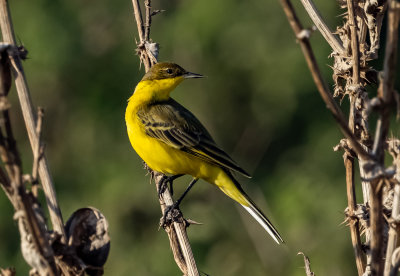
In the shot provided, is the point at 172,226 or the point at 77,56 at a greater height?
the point at 172,226

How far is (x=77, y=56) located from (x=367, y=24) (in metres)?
6.76

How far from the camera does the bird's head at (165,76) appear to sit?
208 inches

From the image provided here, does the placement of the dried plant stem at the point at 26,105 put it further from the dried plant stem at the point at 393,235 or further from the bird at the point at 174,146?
the bird at the point at 174,146

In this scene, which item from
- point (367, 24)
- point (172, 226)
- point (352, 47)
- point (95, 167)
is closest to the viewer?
point (352, 47)

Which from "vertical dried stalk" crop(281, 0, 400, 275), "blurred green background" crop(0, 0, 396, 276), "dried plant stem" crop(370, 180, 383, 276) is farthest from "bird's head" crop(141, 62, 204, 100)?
"dried plant stem" crop(370, 180, 383, 276)

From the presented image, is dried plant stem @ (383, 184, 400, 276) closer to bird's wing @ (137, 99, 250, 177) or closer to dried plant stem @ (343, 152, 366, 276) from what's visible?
dried plant stem @ (343, 152, 366, 276)

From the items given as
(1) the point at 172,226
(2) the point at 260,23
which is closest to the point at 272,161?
(2) the point at 260,23

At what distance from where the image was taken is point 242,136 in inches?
384

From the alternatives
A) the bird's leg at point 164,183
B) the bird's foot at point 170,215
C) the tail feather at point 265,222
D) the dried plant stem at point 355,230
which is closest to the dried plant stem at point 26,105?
the dried plant stem at point 355,230

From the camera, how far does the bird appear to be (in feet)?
16.6

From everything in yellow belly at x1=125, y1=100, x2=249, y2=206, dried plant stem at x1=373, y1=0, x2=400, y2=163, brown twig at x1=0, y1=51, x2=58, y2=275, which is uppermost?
dried plant stem at x1=373, y1=0, x2=400, y2=163

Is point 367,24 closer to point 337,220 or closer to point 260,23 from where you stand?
point 337,220

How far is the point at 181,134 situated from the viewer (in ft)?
17.2

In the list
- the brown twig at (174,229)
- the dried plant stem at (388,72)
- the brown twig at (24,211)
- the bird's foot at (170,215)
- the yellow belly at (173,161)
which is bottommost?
the yellow belly at (173,161)
